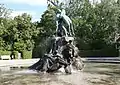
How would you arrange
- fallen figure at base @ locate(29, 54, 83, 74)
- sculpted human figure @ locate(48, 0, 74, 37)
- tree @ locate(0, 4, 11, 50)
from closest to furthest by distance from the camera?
fallen figure at base @ locate(29, 54, 83, 74)
sculpted human figure @ locate(48, 0, 74, 37)
tree @ locate(0, 4, 11, 50)

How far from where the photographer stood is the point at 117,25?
4719cm

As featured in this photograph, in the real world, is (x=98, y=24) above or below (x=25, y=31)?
above

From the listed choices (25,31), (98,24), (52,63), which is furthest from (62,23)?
(98,24)

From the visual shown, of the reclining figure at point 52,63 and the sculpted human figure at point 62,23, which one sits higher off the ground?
the sculpted human figure at point 62,23

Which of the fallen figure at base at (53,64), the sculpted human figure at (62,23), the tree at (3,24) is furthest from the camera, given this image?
the tree at (3,24)

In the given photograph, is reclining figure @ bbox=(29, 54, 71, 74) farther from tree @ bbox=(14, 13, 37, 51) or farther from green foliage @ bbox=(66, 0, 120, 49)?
green foliage @ bbox=(66, 0, 120, 49)

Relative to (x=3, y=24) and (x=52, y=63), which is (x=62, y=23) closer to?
(x=52, y=63)

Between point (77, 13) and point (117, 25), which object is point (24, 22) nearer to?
point (77, 13)

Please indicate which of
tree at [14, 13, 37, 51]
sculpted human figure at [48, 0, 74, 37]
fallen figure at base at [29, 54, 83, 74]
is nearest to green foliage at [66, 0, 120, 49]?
tree at [14, 13, 37, 51]

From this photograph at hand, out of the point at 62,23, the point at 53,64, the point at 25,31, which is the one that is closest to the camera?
the point at 53,64

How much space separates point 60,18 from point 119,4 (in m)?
29.7

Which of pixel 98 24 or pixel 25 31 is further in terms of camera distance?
pixel 98 24

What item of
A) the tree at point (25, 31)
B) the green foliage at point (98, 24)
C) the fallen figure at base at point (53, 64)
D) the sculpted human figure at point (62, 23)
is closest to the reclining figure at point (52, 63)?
the fallen figure at base at point (53, 64)

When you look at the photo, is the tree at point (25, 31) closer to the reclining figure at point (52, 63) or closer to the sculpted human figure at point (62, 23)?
the sculpted human figure at point (62, 23)
